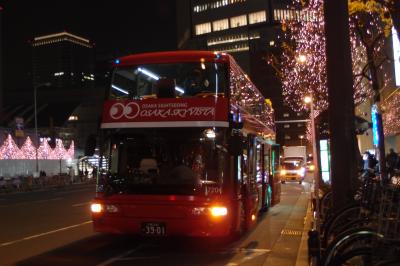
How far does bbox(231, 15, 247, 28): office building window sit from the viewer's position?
118688 millimetres

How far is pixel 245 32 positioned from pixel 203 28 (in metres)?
11.2

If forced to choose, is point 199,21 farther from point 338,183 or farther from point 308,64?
point 338,183

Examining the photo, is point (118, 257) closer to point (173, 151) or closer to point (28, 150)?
point (173, 151)

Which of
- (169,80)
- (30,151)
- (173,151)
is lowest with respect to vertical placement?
(173,151)

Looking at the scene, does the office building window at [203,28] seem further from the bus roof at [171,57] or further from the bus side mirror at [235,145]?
the bus side mirror at [235,145]

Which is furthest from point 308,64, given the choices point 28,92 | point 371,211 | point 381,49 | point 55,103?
point 28,92

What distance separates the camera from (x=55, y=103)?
8738cm

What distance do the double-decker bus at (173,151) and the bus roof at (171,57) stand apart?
0.08ft

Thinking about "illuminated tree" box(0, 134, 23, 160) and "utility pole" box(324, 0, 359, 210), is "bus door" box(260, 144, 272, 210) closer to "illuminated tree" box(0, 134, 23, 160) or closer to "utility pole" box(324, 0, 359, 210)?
"utility pole" box(324, 0, 359, 210)

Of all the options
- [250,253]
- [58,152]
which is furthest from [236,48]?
[250,253]

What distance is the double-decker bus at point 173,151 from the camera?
32.8 feet

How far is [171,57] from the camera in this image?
1135cm

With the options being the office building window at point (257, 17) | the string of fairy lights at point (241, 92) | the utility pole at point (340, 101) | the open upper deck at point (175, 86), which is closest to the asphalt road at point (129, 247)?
the utility pole at point (340, 101)

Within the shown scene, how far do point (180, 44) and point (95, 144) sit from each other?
121106 millimetres
